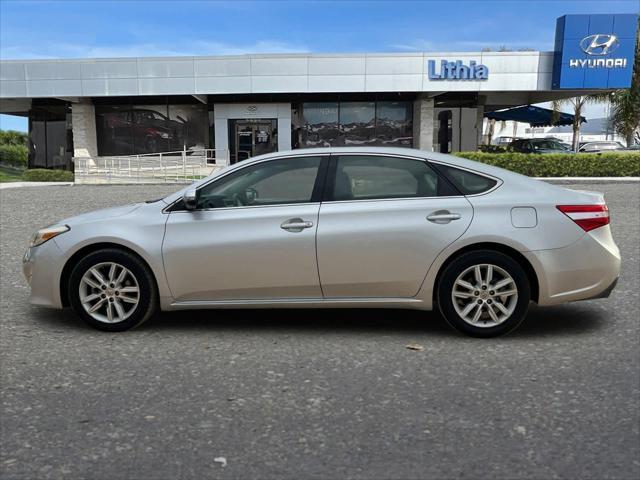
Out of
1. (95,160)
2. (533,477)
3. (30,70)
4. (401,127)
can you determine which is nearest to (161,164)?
(95,160)

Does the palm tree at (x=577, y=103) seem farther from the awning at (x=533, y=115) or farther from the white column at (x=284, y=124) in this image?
the white column at (x=284, y=124)

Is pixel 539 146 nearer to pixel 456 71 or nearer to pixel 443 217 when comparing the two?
pixel 456 71

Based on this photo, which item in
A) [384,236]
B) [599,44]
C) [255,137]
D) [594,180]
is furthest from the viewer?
[255,137]

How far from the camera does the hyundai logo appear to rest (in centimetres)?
2528

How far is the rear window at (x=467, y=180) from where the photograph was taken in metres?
4.79

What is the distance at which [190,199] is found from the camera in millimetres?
4816

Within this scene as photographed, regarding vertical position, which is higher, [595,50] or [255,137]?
[595,50]

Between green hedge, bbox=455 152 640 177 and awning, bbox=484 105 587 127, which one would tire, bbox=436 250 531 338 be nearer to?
green hedge, bbox=455 152 640 177

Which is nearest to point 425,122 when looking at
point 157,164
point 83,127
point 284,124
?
point 284,124

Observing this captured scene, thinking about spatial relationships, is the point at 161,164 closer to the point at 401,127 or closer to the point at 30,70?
the point at 30,70

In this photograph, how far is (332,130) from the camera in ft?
96.4

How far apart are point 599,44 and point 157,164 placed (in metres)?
20.5

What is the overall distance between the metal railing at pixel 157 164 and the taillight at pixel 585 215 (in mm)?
24957

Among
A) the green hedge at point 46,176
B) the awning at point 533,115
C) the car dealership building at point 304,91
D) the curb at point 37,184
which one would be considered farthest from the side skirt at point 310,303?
the awning at point 533,115
